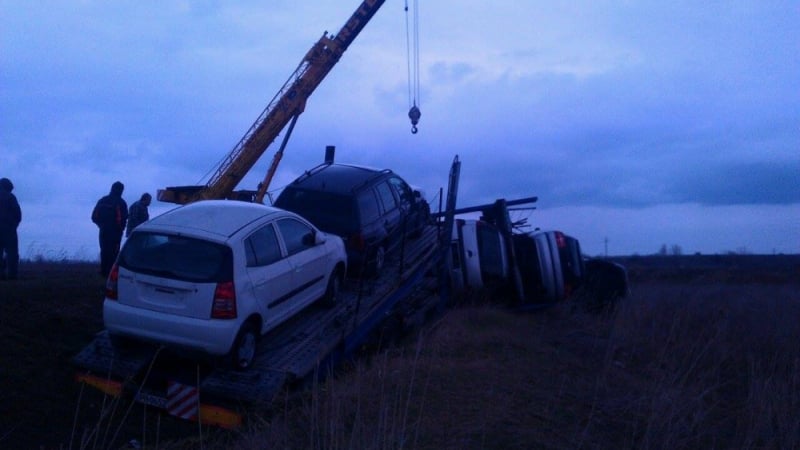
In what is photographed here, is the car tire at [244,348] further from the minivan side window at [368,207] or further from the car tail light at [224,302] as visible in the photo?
the minivan side window at [368,207]

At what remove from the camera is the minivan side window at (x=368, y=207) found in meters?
13.6

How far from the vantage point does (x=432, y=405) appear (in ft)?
26.9

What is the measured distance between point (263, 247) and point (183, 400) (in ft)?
6.35

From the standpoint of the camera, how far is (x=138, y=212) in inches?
600

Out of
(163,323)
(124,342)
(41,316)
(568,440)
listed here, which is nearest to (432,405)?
Result: (568,440)

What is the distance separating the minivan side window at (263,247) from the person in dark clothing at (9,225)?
5.72 metres

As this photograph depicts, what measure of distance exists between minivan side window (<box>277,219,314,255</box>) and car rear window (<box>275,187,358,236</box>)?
181 cm

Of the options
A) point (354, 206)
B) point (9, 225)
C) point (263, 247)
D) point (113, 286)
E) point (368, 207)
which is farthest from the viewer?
point (9, 225)

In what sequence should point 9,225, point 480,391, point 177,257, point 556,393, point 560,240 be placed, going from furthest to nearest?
point 560,240 → point 9,225 → point 177,257 → point 556,393 → point 480,391

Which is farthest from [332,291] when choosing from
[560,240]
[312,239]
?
[560,240]

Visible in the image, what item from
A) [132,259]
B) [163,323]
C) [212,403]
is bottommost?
[212,403]

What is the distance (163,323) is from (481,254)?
294 inches

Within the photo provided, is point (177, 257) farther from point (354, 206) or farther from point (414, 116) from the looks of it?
point (414, 116)

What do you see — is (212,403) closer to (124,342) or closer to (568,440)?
(124,342)
